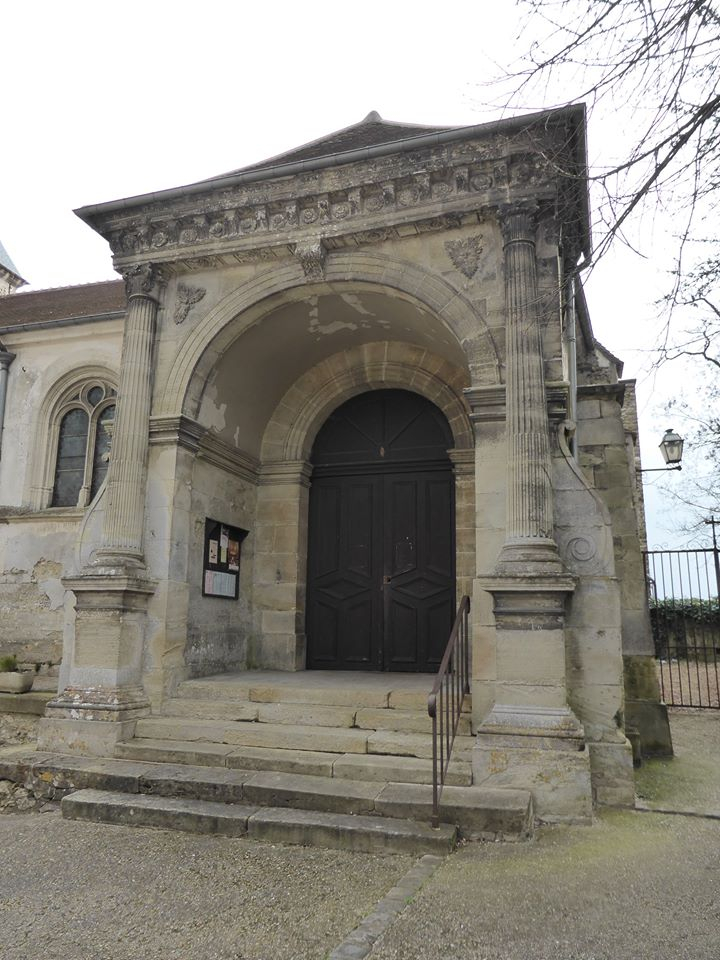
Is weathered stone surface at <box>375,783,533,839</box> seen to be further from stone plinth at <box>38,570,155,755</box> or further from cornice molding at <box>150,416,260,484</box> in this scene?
cornice molding at <box>150,416,260,484</box>

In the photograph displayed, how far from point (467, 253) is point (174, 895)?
5.32m

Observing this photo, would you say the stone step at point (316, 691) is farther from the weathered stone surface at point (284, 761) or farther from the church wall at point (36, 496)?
the church wall at point (36, 496)

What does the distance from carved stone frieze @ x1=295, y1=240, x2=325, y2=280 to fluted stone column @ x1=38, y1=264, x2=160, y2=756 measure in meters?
1.73

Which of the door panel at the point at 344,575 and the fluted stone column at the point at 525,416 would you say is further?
the door panel at the point at 344,575

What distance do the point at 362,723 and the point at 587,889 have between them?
244 centimetres

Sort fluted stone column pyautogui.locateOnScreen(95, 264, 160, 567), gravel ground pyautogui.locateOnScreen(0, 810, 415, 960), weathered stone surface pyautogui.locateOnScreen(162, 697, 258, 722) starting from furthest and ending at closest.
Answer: fluted stone column pyautogui.locateOnScreen(95, 264, 160, 567) < weathered stone surface pyautogui.locateOnScreen(162, 697, 258, 722) < gravel ground pyautogui.locateOnScreen(0, 810, 415, 960)

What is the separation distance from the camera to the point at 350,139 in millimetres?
7840

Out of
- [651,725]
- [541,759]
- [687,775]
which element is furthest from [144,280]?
[687,775]

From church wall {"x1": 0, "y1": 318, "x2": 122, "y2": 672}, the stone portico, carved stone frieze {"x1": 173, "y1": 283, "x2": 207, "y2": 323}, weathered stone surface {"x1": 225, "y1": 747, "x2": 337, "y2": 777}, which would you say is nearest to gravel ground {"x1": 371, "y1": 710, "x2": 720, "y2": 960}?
the stone portico

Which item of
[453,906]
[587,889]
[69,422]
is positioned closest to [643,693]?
[587,889]

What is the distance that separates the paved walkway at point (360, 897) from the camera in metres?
3.13

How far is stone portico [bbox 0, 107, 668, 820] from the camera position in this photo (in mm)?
5250

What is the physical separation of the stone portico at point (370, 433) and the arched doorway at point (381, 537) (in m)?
0.04

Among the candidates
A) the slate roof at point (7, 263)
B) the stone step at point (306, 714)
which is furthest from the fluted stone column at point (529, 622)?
the slate roof at point (7, 263)
